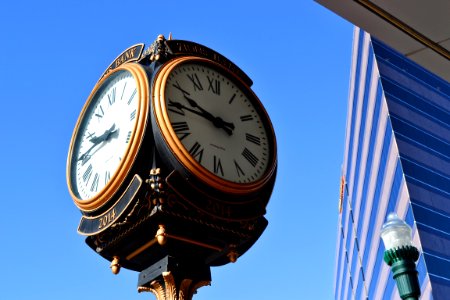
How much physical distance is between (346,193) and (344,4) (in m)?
48.5

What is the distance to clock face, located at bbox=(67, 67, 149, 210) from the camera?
3281 mm

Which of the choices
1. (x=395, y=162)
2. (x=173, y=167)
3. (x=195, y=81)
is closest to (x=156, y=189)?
(x=173, y=167)

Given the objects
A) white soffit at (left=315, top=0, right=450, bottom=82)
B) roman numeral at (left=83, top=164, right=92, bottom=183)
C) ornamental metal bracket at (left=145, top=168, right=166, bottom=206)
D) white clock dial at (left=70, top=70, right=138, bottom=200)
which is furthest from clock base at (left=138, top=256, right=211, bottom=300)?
white soffit at (left=315, top=0, right=450, bottom=82)

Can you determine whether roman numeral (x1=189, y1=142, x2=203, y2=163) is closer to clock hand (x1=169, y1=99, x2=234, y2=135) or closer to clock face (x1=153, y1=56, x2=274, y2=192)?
clock face (x1=153, y1=56, x2=274, y2=192)

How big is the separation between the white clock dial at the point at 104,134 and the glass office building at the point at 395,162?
89.1 feet

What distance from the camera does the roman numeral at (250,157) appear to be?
3.48 metres

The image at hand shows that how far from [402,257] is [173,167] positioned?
1999 millimetres

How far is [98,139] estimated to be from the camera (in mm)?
3656

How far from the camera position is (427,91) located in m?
40.4

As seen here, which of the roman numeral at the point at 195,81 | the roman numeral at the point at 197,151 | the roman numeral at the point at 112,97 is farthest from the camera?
the roman numeral at the point at 112,97

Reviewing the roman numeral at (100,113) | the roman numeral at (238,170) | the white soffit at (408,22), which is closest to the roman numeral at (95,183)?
the roman numeral at (100,113)

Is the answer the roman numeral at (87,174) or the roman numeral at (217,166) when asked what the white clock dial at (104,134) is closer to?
the roman numeral at (87,174)

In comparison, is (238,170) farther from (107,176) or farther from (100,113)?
(100,113)

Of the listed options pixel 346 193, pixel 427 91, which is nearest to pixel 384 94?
pixel 427 91
